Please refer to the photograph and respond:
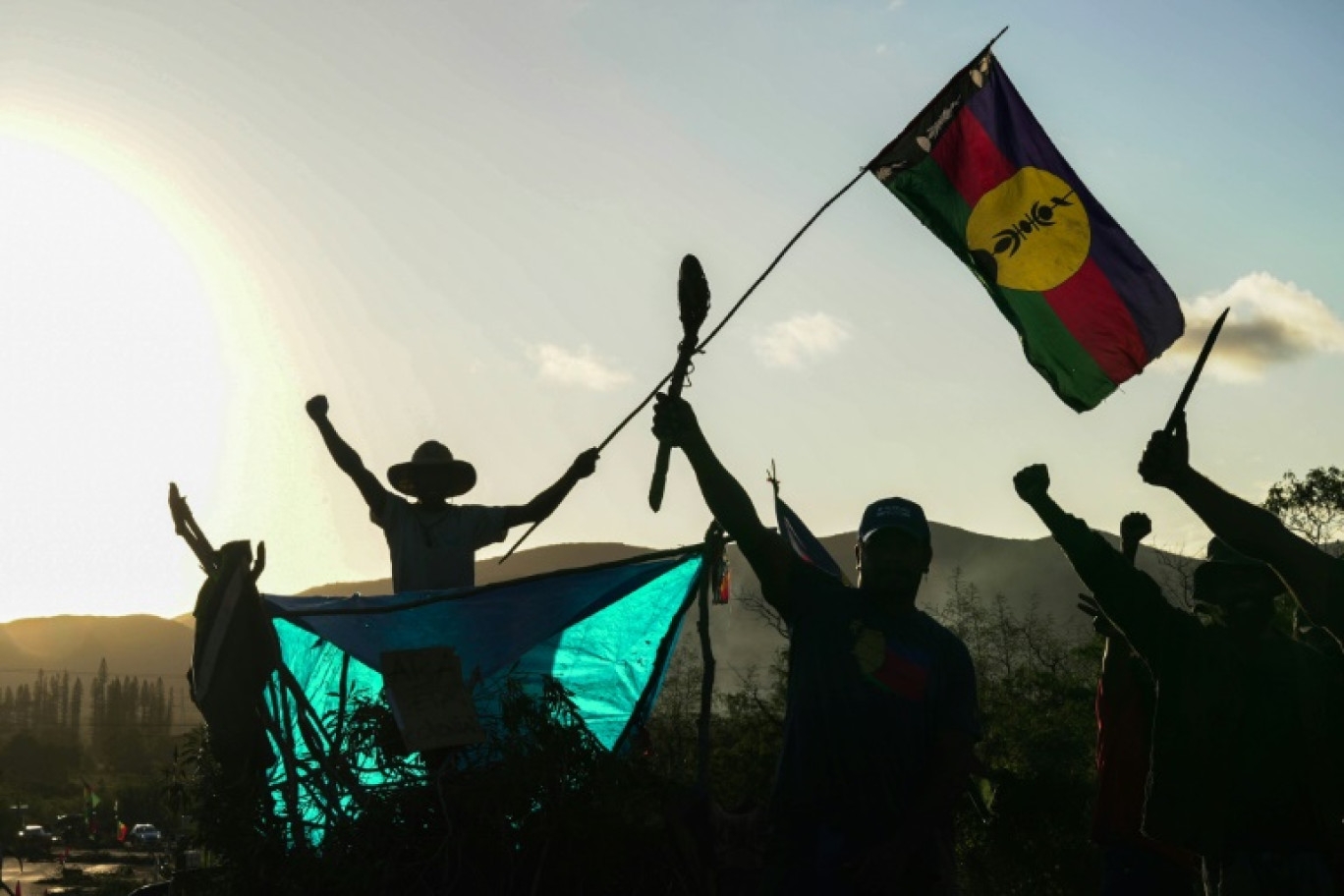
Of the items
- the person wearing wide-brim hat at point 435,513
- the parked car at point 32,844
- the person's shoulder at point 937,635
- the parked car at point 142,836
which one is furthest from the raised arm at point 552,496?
the parked car at point 32,844

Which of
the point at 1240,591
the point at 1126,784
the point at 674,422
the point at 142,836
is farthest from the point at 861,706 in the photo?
the point at 142,836

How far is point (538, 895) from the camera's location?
550cm

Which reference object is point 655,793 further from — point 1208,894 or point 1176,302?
point 1176,302

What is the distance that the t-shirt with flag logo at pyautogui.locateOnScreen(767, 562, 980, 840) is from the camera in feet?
15.9

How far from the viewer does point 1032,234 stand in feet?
25.2

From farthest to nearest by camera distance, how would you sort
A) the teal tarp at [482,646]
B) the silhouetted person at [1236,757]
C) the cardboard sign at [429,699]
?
the teal tarp at [482,646], the cardboard sign at [429,699], the silhouetted person at [1236,757]

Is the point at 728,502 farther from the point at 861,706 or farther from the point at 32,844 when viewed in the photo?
the point at 32,844

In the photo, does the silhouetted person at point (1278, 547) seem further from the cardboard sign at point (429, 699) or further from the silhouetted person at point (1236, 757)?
the cardboard sign at point (429, 699)

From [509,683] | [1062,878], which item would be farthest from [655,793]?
[1062,878]

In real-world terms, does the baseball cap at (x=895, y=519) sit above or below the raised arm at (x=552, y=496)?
below

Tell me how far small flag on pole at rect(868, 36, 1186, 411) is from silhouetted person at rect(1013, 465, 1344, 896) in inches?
98.3

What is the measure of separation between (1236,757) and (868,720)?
124cm

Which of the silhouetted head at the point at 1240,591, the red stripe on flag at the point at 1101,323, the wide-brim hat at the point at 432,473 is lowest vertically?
the silhouetted head at the point at 1240,591

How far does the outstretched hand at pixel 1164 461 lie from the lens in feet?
14.2
